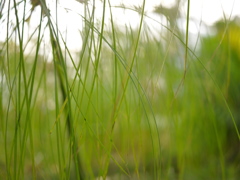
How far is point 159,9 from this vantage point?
45cm

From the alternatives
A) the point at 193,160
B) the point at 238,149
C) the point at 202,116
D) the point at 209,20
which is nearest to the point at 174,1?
the point at 209,20

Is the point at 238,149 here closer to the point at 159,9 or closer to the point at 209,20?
the point at 209,20

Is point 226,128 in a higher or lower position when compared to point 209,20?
lower

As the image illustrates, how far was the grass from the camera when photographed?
299 mm

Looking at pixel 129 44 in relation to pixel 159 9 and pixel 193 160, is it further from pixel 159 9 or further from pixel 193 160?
pixel 193 160

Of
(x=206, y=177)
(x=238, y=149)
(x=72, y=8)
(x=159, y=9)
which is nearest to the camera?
(x=72, y=8)

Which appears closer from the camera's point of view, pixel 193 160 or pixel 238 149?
pixel 193 160

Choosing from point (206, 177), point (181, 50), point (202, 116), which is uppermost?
point (181, 50)

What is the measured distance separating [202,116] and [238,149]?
0.87 ft

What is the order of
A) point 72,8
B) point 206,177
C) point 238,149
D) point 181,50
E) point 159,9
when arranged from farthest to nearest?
point 238,149 < point 206,177 < point 181,50 < point 159,9 < point 72,8

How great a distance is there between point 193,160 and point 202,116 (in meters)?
0.14

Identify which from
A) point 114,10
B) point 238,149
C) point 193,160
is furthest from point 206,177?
point 114,10

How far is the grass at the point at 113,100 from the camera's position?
299mm

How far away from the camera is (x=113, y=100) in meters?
0.38
